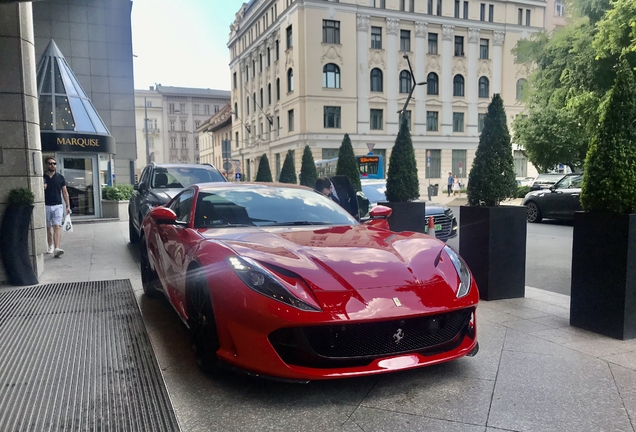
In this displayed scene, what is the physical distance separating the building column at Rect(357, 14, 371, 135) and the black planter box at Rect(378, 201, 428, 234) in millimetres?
36287

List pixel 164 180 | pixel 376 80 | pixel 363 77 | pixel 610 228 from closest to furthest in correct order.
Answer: pixel 610 228, pixel 164 180, pixel 363 77, pixel 376 80

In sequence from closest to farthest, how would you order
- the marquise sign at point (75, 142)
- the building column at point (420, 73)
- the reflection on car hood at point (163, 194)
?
the reflection on car hood at point (163, 194) < the marquise sign at point (75, 142) < the building column at point (420, 73)

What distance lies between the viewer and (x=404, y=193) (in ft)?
26.5

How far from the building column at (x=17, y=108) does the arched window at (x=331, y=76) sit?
122 ft

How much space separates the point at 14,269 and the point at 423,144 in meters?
42.0

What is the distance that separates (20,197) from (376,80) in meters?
40.8

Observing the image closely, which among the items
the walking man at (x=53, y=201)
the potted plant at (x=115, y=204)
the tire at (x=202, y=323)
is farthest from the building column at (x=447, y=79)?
the tire at (x=202, y=323)

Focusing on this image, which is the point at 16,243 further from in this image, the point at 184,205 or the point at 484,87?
the point at 484,87

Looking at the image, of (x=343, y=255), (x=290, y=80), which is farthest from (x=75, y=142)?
(x=290, y=80)

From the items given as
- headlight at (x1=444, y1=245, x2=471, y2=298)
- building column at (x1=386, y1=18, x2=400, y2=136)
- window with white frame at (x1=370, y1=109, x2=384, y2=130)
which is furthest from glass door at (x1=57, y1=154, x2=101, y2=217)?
building column at (x1=386, y1=18, x2=400, y2=136)

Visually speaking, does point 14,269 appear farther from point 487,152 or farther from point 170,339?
point 487,152

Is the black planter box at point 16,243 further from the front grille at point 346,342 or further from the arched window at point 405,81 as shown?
the arched window at point 405,81

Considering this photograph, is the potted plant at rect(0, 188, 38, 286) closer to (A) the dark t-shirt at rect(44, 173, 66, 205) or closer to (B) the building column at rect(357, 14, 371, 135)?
(A) the dark t-shirt at rect(44, 173, 66, 205)

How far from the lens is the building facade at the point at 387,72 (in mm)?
42344
